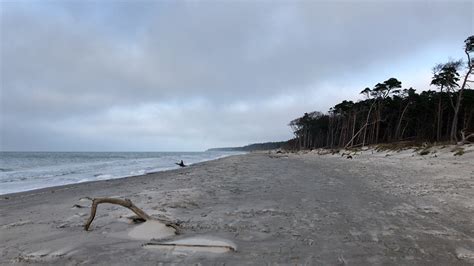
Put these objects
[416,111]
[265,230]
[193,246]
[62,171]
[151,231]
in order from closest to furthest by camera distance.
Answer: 1. [193,246]
2. [151,231]
3. [265,230]
4. [62,171]
5. [416,111]

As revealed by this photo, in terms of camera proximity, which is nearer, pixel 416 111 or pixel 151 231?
pixel 151 231

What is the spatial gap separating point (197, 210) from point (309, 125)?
9941cm

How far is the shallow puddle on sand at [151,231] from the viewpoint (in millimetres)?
5543

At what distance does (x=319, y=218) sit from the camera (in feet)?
22.7

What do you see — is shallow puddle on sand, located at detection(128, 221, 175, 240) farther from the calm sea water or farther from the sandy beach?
the calm sea water

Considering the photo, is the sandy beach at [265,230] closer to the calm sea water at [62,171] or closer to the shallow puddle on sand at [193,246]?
the shallow puddle on sand at [193,246]

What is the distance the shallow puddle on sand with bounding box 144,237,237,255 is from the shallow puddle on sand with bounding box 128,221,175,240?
550mm

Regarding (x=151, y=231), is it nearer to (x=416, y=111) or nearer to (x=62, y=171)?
(x=62, y=171)

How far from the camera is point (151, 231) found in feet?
19.0

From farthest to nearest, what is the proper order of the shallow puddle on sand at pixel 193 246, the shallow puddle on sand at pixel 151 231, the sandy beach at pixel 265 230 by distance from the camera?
1. the shallow puddle on sand at pixel 151 231
2. the shallow puddle on sand at pixel 193 246
3. the sandy beach at pixel 265 230

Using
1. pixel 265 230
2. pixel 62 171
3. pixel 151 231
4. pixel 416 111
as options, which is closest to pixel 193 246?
pixel 151 231

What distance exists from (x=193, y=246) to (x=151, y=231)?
1.31 meters

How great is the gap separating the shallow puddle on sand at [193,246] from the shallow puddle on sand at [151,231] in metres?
0.55

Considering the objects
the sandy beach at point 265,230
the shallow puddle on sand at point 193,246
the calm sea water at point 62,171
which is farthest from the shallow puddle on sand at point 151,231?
the calm sea water at point 62,171
